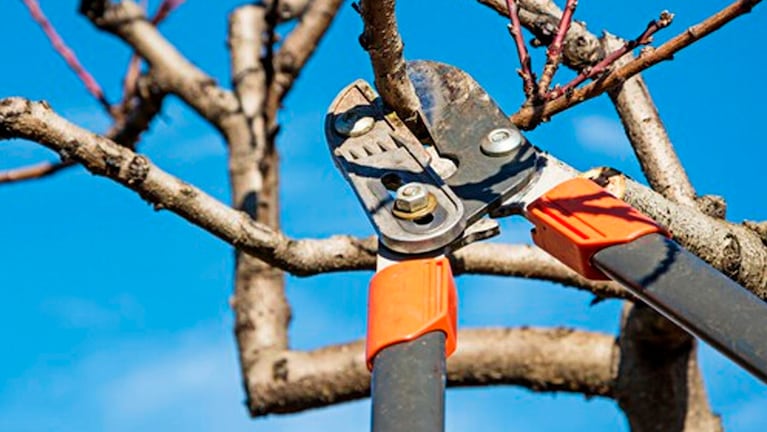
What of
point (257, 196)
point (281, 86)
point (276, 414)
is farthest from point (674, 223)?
point (281, 86)

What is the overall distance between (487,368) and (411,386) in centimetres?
266

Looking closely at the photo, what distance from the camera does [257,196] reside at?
5648 millimetres

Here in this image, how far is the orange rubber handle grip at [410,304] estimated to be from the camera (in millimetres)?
2270

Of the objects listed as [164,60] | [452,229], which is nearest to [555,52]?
[452,229]

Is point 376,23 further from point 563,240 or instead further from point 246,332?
point 246,332

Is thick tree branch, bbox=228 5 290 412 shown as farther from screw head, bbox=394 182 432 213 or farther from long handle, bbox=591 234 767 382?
long handle, bbox=591 234 767 382

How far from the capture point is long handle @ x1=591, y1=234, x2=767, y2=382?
83.4 inches

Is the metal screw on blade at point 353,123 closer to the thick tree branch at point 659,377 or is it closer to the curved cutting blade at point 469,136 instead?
the curved cutting blade at point 469,136

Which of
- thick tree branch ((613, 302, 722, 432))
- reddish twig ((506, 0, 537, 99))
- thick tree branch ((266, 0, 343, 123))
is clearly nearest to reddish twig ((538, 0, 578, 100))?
reddish twig ((506, 0, 537, 99))

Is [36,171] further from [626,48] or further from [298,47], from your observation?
[626,48]

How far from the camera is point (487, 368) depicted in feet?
15.6

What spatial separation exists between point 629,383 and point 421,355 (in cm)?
247

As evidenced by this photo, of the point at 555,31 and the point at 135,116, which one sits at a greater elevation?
the point at 135,116

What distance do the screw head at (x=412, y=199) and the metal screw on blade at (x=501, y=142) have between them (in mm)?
184
